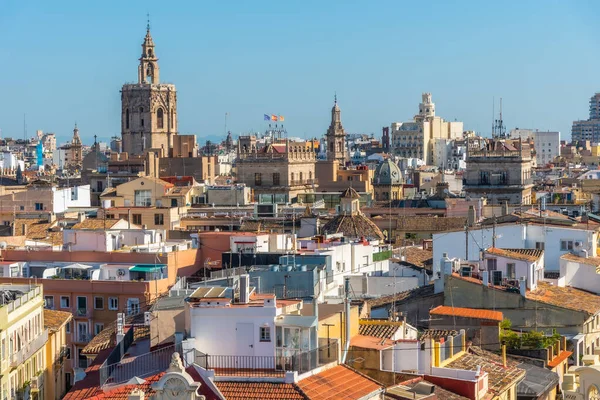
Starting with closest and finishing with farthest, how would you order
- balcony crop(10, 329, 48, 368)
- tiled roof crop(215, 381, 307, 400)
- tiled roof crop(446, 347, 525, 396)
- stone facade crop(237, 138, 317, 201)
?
tiled roof crop(215, 381, 307, 400)
tiled roof crop(446, 347, 525, 396)
balcony crop(10, 329, 48, 368)
stone facade crop(237, 138, 317, 201)

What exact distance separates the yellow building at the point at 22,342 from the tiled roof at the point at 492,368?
8278 millimetres

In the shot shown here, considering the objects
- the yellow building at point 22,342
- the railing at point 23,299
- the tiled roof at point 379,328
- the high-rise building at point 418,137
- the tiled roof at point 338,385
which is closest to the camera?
the tiled roof at point 338,385

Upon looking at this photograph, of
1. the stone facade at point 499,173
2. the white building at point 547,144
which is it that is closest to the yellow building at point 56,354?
the stone facade at point 499,173

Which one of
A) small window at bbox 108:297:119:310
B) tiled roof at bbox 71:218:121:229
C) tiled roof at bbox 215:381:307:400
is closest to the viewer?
tiled roof at bbox 215:381:307:400

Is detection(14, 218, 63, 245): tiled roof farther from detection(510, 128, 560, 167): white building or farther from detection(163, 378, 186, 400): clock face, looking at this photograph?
detection(510, 128, 560, 167): white building

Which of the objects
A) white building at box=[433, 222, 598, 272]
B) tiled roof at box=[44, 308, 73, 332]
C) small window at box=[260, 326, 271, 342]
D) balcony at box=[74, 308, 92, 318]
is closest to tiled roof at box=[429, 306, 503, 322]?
small window at box=[260, 326, 271, 342]

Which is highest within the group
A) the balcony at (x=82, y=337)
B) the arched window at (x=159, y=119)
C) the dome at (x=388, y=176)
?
the arched window at (x=159, y=119)

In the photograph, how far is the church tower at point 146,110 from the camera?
367ft

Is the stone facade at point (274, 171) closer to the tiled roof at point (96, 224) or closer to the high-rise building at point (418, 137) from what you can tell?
the tiled roof at point (96, 224)

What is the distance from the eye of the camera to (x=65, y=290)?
35250 mm

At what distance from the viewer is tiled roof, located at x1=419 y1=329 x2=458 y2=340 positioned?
22.8 metres

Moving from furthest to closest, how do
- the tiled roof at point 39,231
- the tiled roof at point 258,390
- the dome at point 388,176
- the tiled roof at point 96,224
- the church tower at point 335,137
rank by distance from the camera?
the church tower at point 335,137, the dome at point 388,176, the tiled roof at point 39,231, the tiled roof at point 96,224, the tiled roof at point 258,390

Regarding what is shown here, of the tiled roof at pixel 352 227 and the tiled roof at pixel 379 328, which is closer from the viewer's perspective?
the tiled roof at pixel 379 328

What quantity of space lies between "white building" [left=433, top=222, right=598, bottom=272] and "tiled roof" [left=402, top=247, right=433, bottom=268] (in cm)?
124
